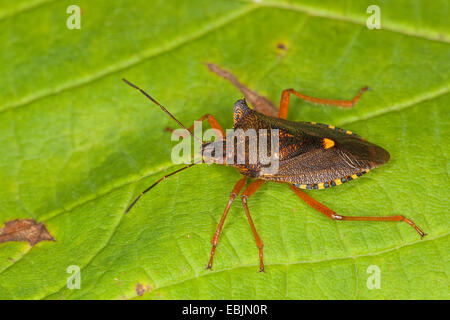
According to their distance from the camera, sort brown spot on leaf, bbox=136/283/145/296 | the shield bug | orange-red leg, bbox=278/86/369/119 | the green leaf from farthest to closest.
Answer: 1. orange-red leg, bbox=278/86/369/119
2. the shield bug
3. the green leaf
4. brown spot on leaf, bbox=136/283/145/296

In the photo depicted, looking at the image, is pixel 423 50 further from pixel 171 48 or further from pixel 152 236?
pixel 152 236

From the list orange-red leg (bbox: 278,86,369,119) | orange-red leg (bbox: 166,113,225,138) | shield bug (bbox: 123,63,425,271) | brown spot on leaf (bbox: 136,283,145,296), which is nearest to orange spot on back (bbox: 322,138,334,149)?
Answer: shield bug (bbox: 123,63,425,271)

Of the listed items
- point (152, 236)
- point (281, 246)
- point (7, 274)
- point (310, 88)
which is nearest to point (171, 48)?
point (310, 88)

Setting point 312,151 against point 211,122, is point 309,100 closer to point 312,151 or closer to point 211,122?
point 312,151

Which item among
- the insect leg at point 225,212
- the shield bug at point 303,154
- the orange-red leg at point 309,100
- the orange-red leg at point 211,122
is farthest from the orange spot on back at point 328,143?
the orange-red leg at point 211,122

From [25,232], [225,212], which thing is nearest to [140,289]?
[225,212]

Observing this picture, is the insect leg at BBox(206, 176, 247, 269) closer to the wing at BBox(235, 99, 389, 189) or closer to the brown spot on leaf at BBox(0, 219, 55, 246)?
the wing at BBox(235, 99, 389, 189)

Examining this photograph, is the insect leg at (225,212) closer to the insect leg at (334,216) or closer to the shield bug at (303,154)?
the shield bug at (303,154)
